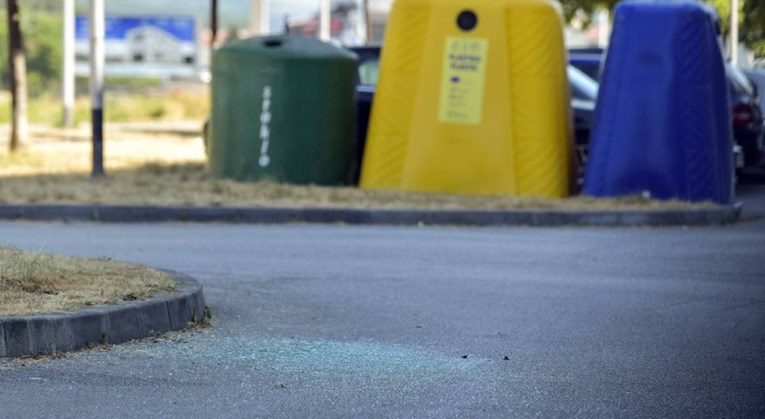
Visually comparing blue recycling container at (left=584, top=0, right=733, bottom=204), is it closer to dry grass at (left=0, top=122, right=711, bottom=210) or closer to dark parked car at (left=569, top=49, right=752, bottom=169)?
dry grass at (left=0, top=122, right=711, bottom=210)

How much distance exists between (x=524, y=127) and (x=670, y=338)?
9016 mm

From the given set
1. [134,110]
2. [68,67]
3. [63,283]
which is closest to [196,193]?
[63,283]

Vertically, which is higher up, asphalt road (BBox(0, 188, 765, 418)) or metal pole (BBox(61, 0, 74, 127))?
asphalt road (BBox(0, 188, 765, 418))

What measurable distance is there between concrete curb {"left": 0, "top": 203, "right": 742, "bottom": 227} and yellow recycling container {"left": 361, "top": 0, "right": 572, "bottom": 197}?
181 centimetres

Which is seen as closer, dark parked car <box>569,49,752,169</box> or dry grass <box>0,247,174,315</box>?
dry grass <box>0,247,174,315</box>

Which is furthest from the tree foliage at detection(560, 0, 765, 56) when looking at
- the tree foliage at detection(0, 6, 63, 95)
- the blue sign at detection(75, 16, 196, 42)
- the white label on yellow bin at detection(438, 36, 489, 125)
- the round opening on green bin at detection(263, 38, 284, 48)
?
the tree foliage at detection(0, 6, 63, 95)

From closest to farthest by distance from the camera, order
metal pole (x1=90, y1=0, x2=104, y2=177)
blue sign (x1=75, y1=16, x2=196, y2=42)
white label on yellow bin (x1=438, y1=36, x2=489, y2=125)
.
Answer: white label on yellow bin (x1=438, y1=36, x2=489, y2=125) < metal pole (x1=90, y1=0, x2=104, y2=177) < blue sign (x1=75, y1=16, x2=196, y2=42)

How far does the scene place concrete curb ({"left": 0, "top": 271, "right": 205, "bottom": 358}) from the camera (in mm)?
7086

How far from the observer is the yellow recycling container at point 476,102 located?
1709 centimetres

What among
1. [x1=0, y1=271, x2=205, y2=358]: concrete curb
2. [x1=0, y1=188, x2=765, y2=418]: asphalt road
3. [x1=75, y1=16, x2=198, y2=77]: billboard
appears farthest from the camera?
[x1=75, y1=16, x2=198, y2=77]: billboard

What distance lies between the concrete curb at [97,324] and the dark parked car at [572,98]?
10.8 metres

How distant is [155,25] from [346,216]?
4544 cm

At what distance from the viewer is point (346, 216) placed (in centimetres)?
1523

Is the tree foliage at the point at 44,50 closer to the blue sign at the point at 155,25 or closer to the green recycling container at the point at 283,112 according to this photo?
the blue sign at the point at 155,25
